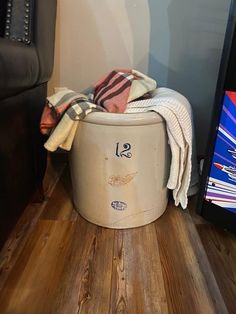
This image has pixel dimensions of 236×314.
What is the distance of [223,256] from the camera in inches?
26.5

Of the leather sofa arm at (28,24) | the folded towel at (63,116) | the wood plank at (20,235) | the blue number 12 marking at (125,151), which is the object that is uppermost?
the leather sofa arm at (28,24)

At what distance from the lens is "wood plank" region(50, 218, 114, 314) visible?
536 mm

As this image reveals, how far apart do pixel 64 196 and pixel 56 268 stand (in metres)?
0.34

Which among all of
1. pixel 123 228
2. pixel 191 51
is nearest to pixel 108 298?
pixel 123 228

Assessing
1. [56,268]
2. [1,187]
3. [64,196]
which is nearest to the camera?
[1,187]

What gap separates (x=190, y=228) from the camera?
78cm

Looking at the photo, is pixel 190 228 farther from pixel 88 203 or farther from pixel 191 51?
pixel 191 51

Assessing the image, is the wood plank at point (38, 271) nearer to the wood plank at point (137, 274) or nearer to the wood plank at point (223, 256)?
the wood plank at point (137, 274)

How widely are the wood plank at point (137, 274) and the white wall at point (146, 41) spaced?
0.62 meters

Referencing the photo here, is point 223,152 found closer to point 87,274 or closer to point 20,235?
point 87,274

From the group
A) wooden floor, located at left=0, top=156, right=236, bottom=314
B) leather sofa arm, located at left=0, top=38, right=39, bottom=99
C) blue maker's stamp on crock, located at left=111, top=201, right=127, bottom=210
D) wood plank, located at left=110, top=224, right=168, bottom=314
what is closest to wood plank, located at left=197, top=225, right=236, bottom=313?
wooden floor, located at left=0, top=156, right=236, bottom=314

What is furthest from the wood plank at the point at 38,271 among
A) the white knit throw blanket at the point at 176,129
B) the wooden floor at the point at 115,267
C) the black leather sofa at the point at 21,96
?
the white knit throw blanket at the point at 176,129

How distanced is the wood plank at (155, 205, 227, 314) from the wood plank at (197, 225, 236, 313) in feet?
0.05

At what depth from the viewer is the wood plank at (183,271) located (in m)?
0.54
